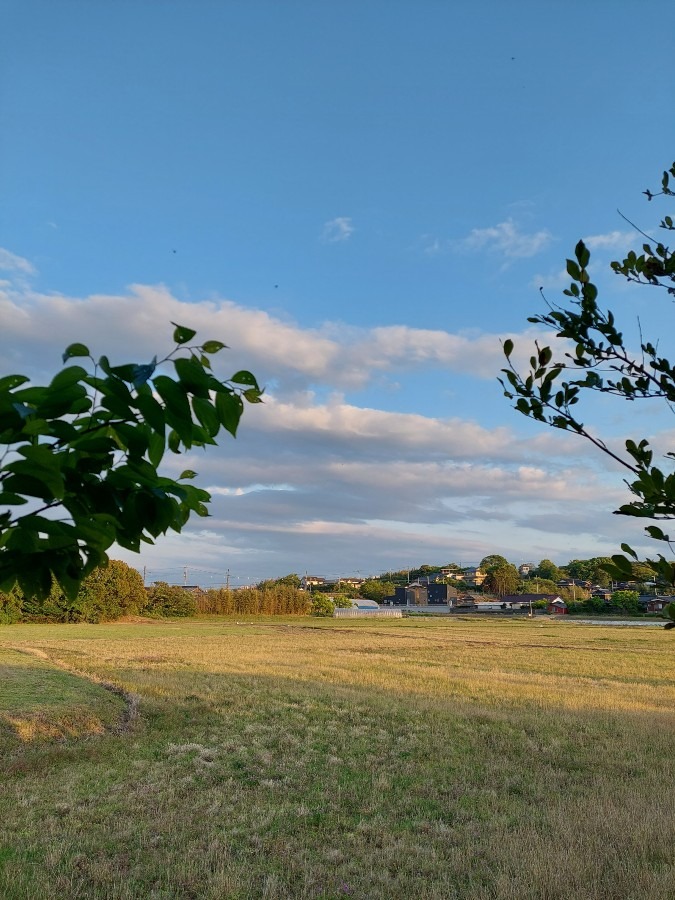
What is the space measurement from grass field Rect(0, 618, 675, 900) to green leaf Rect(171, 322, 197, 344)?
677cm

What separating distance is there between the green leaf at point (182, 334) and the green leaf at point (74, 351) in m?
0.20

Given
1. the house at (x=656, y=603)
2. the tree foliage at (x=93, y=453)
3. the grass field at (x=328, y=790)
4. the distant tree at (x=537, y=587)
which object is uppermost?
the tree foliage at (x=93, y=453)

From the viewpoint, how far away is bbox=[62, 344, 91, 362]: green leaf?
139cm

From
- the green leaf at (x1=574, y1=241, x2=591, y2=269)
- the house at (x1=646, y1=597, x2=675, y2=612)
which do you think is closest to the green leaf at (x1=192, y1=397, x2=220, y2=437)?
the green leaf at (x1=574, y1=241, x2=591, y2=269)

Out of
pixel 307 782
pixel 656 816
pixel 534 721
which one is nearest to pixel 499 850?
pixel 656 816

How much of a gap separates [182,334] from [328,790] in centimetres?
1025

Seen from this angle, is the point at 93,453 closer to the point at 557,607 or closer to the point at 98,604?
the point at 98,604

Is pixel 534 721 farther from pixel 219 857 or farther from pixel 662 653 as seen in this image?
pixel 662 653

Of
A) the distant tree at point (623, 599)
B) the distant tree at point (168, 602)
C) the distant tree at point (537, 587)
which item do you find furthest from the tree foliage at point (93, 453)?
the distant tree at point (537, 587)

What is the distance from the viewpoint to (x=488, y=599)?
6216 inches

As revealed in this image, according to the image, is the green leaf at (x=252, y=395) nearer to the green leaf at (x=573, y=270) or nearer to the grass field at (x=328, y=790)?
the green leaf at (x=573, y=270)

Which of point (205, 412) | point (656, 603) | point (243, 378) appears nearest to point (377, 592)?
point (656, 603)

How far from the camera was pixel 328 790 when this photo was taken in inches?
392

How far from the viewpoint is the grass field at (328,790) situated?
6648mm
